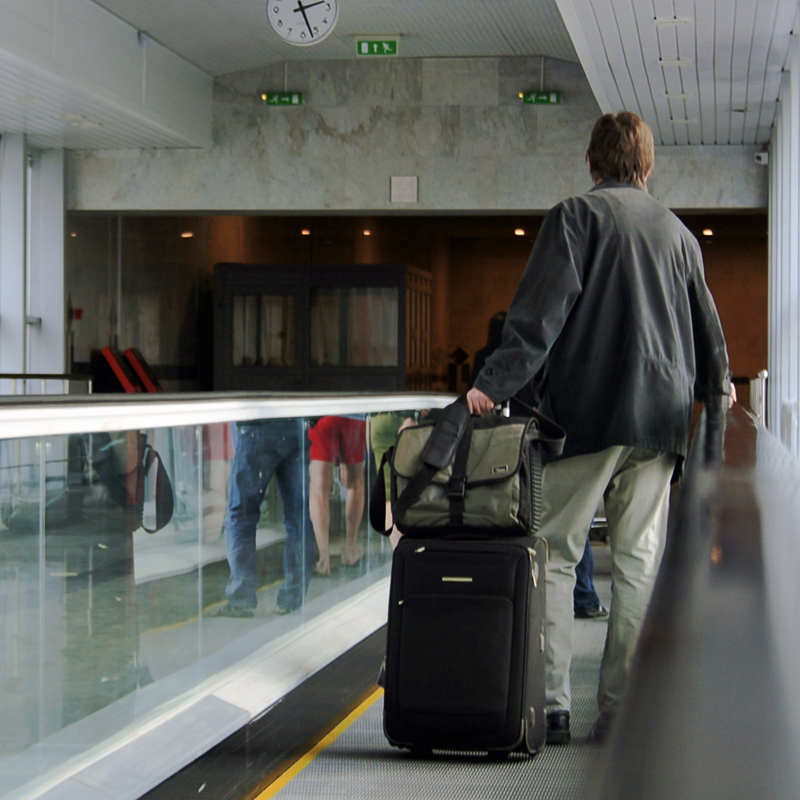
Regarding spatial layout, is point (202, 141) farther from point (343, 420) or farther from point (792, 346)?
point (343, 420)

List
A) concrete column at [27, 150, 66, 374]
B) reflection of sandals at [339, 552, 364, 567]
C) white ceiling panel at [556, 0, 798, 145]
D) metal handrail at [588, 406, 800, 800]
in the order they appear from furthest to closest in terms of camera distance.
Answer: concrete column at [27, 150, 66, 374]
white ceiling panel at [556, 0, 798, 145]
reflection of sandals at [339, 552, 364, 567]
metal handrail at [588, 406, 800, 800]

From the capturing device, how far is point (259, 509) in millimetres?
3211

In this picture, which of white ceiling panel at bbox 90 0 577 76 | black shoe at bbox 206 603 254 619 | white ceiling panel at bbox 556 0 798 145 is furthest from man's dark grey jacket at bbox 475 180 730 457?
white ceiling panel at bbox 90 0 577 76

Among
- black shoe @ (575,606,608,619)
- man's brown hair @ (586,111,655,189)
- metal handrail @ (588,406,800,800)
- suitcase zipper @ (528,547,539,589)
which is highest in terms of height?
man's brown hair @ (586,111,655,189)

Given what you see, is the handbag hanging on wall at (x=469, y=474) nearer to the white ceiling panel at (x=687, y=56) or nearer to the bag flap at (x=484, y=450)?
the bag flap at (x=484, y=450)

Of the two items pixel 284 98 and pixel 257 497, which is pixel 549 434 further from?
pixel 284 98

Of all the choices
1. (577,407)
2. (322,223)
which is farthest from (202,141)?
(577,407)

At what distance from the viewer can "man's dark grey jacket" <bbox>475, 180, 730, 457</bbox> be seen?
2783 millimetres

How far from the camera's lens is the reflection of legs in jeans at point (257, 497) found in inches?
118

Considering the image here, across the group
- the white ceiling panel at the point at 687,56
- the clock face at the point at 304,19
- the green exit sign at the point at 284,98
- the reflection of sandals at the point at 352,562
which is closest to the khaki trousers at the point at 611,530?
the reflection of sandals at the point at 352,562

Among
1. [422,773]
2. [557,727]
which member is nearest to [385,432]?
[557,727]

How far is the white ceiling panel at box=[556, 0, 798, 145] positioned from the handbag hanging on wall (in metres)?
5.51

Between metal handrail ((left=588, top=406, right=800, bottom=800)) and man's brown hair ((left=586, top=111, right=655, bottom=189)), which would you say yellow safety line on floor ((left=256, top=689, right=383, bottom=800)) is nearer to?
man's brown hair ((left=586, top=111, right=655, bottom=189))

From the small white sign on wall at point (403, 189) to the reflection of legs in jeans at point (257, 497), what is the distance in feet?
30.1
